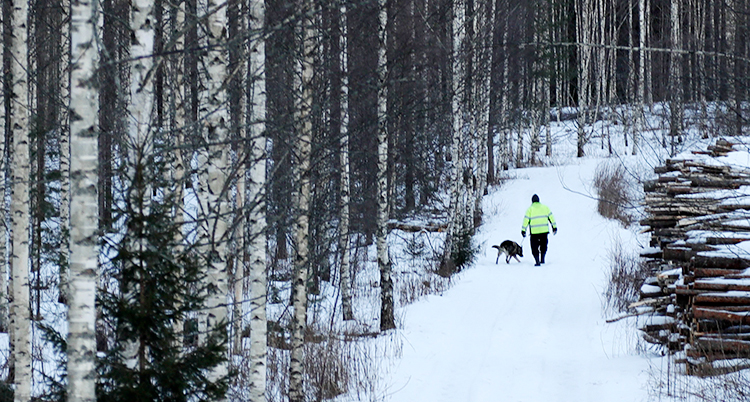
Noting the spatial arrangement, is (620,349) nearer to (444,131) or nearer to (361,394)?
(361,394)

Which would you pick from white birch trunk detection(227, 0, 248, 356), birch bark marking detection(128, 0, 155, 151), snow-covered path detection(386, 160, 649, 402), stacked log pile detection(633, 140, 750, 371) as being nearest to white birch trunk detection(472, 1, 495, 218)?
snow-covered path detection(386, 160, 649, 402)

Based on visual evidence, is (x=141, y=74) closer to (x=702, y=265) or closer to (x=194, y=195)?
(x=194, y=195)

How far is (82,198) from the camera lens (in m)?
3.71

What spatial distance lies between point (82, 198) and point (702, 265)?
22.8 feet

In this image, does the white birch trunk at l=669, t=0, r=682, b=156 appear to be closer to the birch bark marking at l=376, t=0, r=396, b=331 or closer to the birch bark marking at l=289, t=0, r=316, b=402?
the birch bark marking at l=376, t=0, r=396, b=331

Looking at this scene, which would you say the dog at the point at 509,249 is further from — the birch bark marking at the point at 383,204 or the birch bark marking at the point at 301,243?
the birch bark marking at the point at 301,243

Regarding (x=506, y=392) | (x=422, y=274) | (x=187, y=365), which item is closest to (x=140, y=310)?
(x=187, y=365)

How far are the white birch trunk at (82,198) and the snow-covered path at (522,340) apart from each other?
4182mm

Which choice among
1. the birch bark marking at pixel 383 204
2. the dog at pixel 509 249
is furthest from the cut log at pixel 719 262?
the dog at pixel 509 249

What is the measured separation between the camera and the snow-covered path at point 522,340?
807 cm

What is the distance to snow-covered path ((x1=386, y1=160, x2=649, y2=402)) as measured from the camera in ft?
26.5

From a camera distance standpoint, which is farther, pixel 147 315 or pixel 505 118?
pixel 505 118

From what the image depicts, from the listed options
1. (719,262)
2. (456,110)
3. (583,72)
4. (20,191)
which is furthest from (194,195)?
(583,72)

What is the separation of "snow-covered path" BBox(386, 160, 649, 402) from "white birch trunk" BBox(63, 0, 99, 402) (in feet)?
13.7
